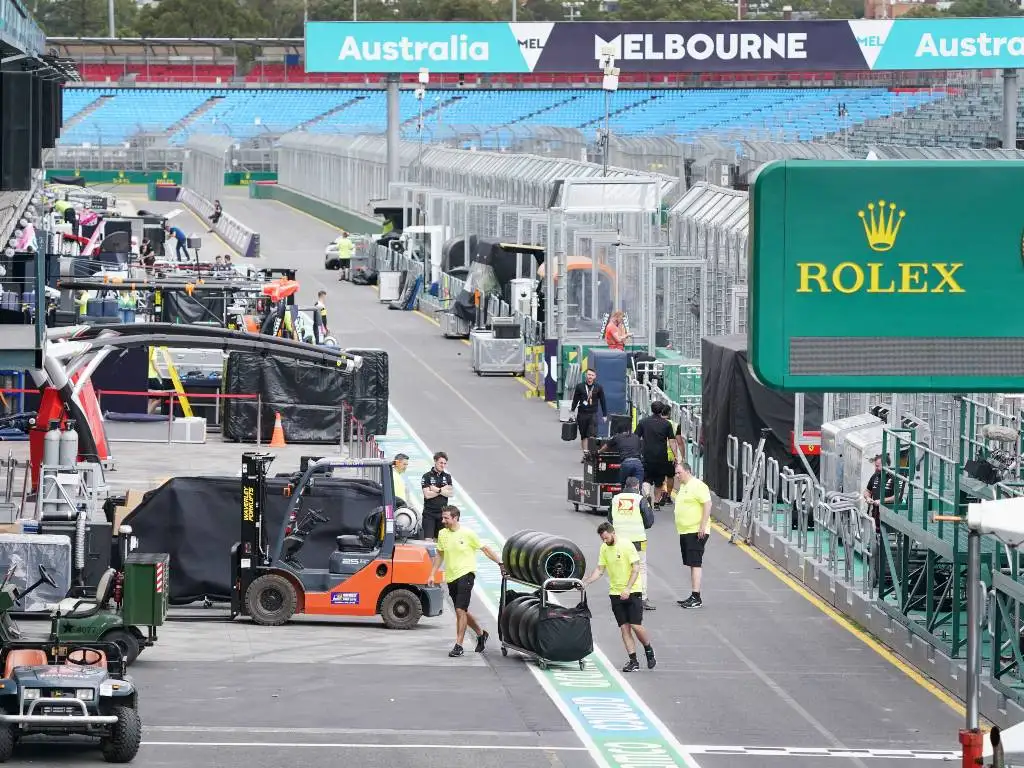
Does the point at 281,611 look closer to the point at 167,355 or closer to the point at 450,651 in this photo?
the point at 450,651

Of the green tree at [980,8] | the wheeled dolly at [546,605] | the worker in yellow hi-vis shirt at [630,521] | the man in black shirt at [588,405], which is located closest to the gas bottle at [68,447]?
the wheeled dolly at [546,605]

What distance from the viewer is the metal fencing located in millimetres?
88125

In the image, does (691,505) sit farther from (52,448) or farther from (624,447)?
(52,448)

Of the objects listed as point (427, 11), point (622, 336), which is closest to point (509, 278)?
point (622, 336)

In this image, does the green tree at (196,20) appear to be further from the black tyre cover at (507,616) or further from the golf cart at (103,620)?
the golf cart at (103,620)

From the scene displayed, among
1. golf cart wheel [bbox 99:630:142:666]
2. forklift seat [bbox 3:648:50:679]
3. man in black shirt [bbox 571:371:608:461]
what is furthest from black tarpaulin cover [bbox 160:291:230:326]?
forklift seat [bbox 3:648:50:679]

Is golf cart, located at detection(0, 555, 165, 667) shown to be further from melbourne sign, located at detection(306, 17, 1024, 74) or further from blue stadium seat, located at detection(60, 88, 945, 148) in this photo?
blue stadium seat, located at detection(60, 88, 945, 148)

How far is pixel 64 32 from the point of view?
493ft

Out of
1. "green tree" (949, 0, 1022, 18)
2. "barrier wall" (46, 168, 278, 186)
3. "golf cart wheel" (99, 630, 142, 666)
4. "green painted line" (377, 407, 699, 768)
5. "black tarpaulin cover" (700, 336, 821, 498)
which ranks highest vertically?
"green tree" (949, 0, 1022, 18)

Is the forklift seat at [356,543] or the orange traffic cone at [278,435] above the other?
the forklift seat at [356,543]

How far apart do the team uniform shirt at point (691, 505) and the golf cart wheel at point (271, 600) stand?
457 centimetres

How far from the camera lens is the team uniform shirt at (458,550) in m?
20.3

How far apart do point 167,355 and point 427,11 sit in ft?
360

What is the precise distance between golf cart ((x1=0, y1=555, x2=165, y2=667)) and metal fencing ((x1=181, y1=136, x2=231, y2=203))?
6853cm
